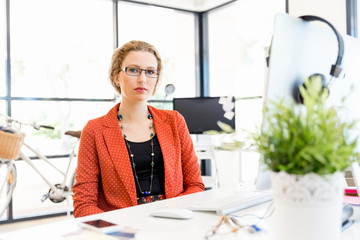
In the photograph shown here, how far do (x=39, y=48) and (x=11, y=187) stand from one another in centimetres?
151

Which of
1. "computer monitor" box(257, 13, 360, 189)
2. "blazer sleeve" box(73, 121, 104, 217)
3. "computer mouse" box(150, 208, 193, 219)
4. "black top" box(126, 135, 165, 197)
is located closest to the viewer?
"computer monitor" box(257, 13, 360, 189)

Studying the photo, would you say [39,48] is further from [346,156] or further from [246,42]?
[346,156]

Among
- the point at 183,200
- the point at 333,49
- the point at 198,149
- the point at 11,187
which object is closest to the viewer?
the point at 333,49

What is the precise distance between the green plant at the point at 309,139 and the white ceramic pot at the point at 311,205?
0.02 meters

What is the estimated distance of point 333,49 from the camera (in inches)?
34.4

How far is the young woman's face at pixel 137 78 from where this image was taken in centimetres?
150

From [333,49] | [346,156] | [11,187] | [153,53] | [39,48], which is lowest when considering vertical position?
[11,187]

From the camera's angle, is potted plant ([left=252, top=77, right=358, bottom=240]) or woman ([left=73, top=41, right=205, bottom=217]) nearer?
potted plant ([left=252, top=77, right=358, bottom=240])

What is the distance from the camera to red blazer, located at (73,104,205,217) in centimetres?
134

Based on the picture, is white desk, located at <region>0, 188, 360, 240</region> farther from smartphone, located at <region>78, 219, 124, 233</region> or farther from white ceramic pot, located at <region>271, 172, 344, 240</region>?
white ceramic pot, located at <region>271, 172, 344, 240</region>

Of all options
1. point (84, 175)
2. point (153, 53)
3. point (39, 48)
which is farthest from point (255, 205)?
point (39, 48)

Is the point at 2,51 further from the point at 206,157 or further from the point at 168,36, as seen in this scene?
the point at 206,157

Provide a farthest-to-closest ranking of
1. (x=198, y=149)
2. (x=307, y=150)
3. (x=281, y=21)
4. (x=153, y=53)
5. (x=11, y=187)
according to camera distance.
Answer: (x=198, y=149)
(x=11, y=187)
(x=153, y=53)
(x=281, y=21)
(x=307, y=150)

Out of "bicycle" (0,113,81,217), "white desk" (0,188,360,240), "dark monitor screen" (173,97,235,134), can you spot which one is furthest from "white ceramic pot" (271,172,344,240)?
"dark monitor screen" (173,97,235,134)
